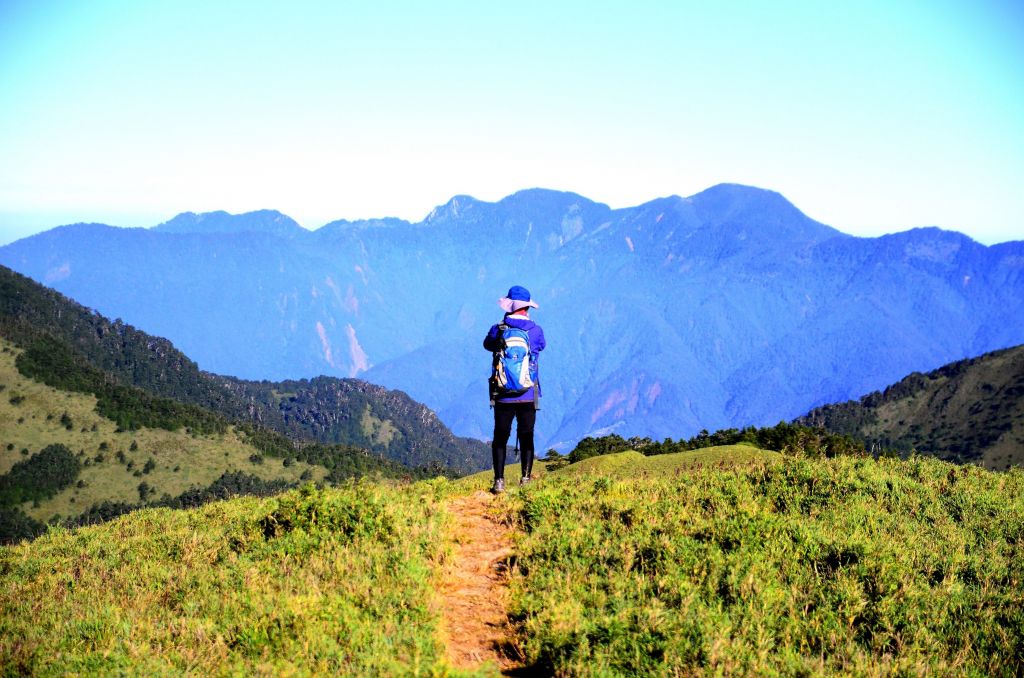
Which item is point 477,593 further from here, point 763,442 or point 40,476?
point 40,476

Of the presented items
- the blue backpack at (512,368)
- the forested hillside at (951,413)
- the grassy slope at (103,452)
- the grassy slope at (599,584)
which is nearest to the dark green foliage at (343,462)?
the grassy slope at (103,452)

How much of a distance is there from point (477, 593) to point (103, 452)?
170238 millimetres

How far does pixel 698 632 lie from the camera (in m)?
7.16

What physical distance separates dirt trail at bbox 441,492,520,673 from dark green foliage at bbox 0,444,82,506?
158772 mm

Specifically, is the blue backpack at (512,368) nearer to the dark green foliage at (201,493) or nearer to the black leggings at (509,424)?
the black leggings at (509,424)

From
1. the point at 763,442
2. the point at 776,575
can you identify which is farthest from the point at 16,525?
the point at 776,575

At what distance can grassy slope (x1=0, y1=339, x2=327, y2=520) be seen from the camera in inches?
5871

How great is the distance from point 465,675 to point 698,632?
6.88ft

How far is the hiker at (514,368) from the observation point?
13125 mm

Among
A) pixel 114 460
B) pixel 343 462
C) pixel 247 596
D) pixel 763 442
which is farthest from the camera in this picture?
pixel 343 462

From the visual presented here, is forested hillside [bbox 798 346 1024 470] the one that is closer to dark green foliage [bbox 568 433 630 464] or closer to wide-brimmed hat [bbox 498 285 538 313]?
dark green foliage [bbox 568 433 630 464]

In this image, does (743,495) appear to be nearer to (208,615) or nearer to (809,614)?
(809,614)

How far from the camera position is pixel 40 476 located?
14750 centimetres

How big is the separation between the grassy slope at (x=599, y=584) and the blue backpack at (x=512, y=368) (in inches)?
69.5
